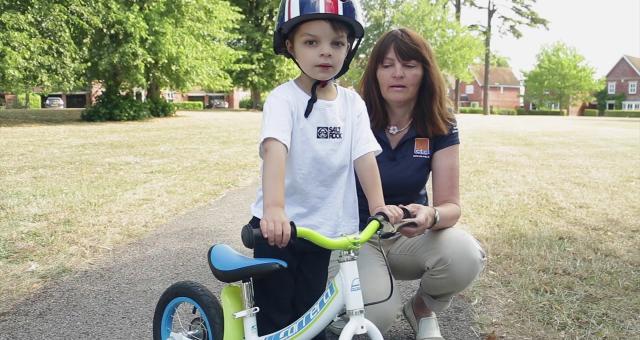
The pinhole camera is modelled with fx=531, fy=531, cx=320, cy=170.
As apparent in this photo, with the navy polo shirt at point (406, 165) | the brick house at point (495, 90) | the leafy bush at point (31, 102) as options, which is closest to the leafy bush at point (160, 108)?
the navy polo shirt at point (406, 165)

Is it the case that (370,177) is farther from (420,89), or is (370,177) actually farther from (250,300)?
(420,89)

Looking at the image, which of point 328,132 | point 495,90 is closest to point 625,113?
point 495,90

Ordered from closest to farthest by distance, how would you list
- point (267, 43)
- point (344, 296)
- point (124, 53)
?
point (344, 296) < point (124, 53) < point (267, 43)

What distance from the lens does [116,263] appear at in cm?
436

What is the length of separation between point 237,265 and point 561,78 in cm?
7052

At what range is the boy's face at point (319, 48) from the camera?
2137 mm

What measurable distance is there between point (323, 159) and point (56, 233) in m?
3.80

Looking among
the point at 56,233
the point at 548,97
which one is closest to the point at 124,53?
the point at 56,233

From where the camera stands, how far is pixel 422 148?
3043mm

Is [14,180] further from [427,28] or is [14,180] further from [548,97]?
[548,97]

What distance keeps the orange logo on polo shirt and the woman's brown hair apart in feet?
0.12

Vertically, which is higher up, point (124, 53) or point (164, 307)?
point (124, 53)

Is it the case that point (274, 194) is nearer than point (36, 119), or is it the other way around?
point (274, 194)

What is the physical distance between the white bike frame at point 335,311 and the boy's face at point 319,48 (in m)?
0.77
